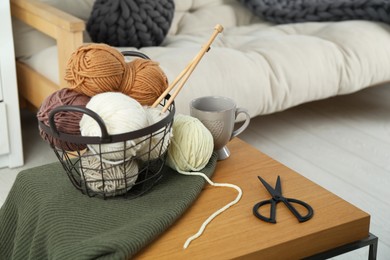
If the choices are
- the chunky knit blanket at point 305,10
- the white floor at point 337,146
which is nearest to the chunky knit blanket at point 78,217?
the white floor at point 337,146

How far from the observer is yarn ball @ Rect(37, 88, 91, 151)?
35.3 inches

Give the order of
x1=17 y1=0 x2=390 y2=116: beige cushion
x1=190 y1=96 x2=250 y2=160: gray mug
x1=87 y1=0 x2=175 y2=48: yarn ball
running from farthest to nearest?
x1=87 y1=0 x2=175 y2=48: yarn ball → x1=17 y1=0 x2=390 y2=116: beige cushion → x1=190 y1=96 x2=250 y2=160: gray mug

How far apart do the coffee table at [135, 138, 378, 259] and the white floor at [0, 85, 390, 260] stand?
18.8 inches

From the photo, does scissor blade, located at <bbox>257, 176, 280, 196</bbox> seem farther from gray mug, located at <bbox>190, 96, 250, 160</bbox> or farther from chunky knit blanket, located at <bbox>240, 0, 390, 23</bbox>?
chunky knit blanket, located at <bbox>240, 0, 390, 23</bbox>

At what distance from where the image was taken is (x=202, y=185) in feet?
3.25

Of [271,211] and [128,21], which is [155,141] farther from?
[128,21]

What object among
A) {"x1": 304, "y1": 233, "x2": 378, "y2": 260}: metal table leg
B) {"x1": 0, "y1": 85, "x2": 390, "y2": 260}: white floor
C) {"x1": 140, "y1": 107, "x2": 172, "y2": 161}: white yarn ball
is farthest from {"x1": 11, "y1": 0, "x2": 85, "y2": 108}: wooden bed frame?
{"x1": 304, "y1": 233, "x2": 378, "y2": 260}: metal table leg

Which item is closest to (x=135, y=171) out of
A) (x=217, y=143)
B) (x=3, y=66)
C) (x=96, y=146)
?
(x=96, y=146)

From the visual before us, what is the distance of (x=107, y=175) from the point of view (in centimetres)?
91

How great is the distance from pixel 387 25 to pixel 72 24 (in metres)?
1.15

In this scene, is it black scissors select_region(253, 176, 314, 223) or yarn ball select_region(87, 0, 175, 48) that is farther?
yarn ball select_region(87, 0, 175, 48)

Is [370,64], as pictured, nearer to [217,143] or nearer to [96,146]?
[217,143]

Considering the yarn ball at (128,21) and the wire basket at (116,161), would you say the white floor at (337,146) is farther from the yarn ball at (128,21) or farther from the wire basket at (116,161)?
the wire basket at (116,161)

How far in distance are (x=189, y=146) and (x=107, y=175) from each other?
Result: 0.16 m
